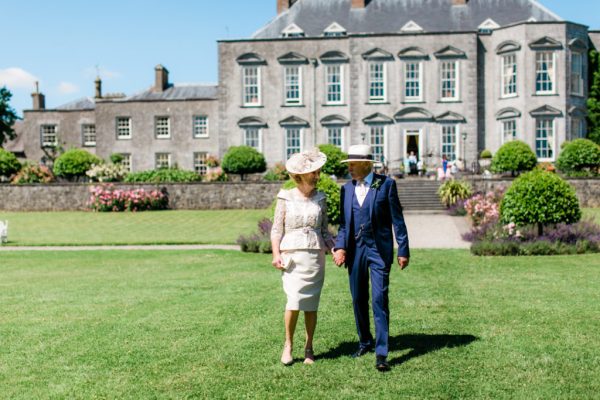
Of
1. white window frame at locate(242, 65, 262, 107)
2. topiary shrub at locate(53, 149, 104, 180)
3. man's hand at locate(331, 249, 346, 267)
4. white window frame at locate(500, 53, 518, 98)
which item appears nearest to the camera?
man's hand at locate(331, 249, 346, 267)

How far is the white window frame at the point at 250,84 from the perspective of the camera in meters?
43.8

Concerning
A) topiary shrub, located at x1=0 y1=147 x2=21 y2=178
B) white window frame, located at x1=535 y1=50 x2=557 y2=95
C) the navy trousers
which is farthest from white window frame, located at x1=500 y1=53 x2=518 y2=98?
the navy trousers

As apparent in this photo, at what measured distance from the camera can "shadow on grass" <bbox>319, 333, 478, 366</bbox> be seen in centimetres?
736

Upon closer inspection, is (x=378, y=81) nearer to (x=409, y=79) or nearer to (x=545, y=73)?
(x=409, y=79)

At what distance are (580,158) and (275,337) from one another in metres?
29.2

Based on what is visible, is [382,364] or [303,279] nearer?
[382,364]

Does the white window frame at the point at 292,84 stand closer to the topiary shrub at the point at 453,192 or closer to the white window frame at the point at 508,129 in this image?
the white window frame at the point at 508,129

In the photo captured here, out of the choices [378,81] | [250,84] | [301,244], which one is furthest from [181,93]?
[301,244]

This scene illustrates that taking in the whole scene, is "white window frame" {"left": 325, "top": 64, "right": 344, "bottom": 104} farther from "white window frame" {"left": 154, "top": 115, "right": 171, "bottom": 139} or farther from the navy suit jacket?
the navy suit jacket

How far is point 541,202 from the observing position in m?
17.4

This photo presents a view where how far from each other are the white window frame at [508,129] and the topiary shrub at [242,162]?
47.6 ft

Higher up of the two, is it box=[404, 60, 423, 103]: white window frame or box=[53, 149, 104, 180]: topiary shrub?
box=[404, 60, 423, 103]: white window frame

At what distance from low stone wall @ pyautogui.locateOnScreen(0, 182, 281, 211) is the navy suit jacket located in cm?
2565

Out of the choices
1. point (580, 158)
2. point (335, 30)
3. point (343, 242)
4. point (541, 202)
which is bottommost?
point (343, 242)
